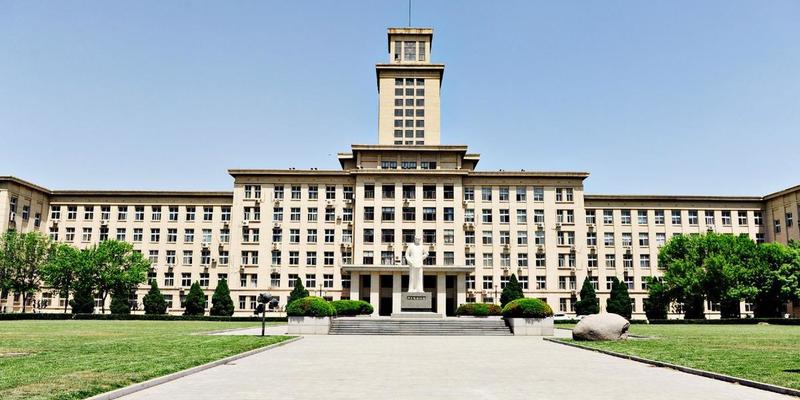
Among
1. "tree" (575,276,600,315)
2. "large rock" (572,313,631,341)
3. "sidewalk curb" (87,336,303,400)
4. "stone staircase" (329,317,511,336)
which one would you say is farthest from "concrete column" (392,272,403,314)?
"sidewalk curb" (87,336,303,400)

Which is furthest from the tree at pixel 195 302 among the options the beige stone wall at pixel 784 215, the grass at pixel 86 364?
the beige stone wall at pixel 784 215

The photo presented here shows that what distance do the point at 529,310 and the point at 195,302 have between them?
119ft

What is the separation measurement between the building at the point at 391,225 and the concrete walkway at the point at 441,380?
42.3 meters

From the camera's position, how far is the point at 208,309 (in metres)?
62.6

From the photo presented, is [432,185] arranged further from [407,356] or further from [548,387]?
[548,387]

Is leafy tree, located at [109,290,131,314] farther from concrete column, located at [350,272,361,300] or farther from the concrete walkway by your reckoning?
the concrete walkway

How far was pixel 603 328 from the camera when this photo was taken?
2425 cm

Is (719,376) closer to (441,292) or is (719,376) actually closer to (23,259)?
(441,292)

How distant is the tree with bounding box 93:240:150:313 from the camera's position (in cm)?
5670

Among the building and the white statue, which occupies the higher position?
the building

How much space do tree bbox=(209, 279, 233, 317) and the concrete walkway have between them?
136 ft

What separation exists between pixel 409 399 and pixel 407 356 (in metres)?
8.21

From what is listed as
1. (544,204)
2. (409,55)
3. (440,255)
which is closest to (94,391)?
(440,255)

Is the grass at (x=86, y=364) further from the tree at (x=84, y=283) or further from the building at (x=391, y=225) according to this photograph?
the building at (x=391, y=225)
